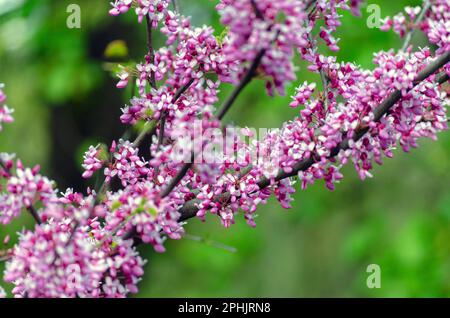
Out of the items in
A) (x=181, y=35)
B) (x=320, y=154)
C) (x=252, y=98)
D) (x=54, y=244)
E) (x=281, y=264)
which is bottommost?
(x=54, y=244)

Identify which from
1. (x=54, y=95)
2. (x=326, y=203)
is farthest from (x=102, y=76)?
(x=326, y=203)

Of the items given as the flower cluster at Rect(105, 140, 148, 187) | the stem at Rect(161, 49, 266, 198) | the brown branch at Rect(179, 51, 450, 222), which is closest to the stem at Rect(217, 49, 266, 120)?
the stem at Rect(161, 49, 266, 198)

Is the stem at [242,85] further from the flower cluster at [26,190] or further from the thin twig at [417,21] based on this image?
the thin twig at [417,21]

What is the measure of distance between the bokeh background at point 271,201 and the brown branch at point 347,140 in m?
3.07

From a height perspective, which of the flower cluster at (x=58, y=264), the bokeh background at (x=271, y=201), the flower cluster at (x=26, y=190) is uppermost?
the bokeh background at (x=271, y=201)

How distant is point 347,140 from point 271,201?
19.7 feet

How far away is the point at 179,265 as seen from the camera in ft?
29.0

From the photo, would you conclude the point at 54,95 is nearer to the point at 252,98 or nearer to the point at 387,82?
the point at 252,98

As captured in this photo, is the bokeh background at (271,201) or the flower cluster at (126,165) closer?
the flower cluster at (126,165)

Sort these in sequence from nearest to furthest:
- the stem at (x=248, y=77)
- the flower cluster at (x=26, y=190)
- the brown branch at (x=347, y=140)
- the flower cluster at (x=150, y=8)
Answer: the stem at (x=248, y=77), the flower cluster at (x=26, y=190), the brown branch at (x=347, y=140), the flower cluster at (x=150, y=8)

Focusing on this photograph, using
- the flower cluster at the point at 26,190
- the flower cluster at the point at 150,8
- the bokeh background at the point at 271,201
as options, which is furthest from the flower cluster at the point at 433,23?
the bokeh background at the point at 271,201

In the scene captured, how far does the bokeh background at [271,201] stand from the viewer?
573 cm

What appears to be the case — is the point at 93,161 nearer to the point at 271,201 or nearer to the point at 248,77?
the point at 248,77

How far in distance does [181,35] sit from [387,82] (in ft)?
2.23
